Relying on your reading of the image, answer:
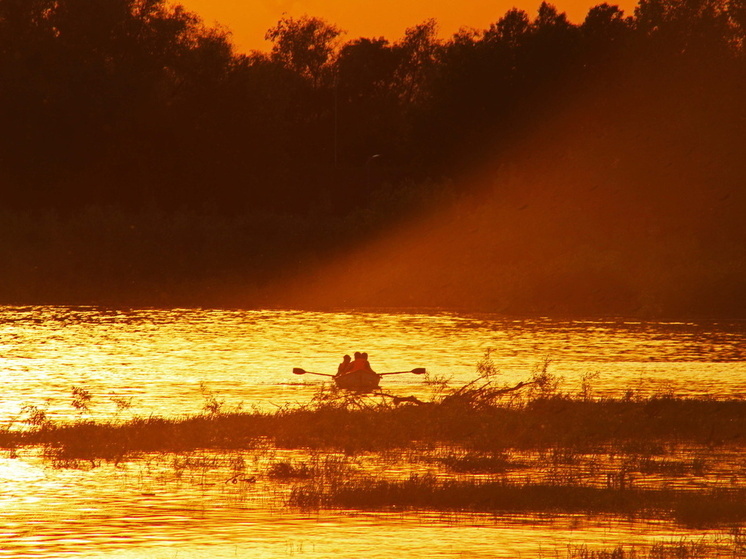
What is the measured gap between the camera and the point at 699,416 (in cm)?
2189

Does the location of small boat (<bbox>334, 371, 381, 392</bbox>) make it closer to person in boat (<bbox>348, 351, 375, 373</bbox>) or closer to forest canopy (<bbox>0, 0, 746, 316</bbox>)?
person in boat (<bbox>348, 351, 375, 373</bbox>)

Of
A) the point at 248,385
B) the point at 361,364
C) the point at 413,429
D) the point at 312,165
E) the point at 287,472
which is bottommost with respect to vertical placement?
the point at 287,472

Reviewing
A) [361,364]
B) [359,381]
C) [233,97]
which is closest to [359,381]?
[359,381]

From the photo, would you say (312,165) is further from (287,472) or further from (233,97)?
(287,472)

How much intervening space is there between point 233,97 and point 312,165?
7.35 meters

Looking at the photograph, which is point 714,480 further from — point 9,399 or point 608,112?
point 608,112

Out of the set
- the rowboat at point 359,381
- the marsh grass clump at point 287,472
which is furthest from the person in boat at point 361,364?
the marsh grass clump at point 287,472

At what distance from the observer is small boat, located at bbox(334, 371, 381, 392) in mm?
25422

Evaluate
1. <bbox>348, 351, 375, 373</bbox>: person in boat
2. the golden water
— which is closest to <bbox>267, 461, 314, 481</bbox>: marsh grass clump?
the golden water

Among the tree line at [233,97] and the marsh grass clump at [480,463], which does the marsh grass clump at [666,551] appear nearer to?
the marsh grass clump at [480,463]

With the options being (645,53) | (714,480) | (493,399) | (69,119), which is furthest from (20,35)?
(714,480)

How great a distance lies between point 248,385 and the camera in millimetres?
28953

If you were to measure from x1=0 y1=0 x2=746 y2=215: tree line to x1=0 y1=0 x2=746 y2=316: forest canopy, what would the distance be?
0.11 metres

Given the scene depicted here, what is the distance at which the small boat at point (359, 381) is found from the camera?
25422 millimetres
